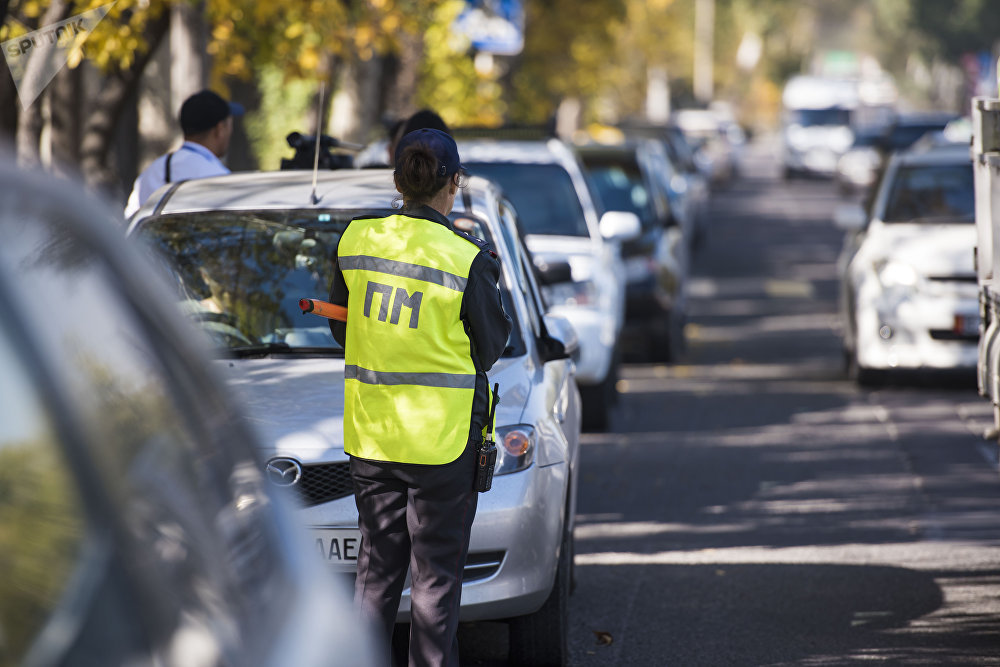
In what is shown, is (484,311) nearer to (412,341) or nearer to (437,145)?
(412,341)

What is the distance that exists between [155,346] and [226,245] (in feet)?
13.4

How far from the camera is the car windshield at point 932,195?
1271 centimetres

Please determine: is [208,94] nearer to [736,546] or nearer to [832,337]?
[736,546]

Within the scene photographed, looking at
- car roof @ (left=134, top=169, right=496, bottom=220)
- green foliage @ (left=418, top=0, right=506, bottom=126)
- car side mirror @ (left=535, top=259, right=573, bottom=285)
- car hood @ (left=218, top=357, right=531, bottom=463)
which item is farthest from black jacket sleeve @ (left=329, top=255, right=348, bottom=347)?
green foliage @ (left=418, top=0, right=506, bottom=126)

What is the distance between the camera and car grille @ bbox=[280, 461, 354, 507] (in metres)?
5.14

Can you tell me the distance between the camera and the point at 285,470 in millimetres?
5137

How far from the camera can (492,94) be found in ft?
72.0

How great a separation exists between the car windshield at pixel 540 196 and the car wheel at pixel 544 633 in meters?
5.99

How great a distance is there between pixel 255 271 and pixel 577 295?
198 inches

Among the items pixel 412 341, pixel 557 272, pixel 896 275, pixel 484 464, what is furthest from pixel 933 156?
pixel 412 341

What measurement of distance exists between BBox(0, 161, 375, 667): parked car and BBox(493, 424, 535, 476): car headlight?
2939 millimetres

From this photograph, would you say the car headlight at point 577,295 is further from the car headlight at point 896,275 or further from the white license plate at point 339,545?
the white license plate at point 339,545

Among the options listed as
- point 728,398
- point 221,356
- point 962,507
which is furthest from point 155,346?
point 728,398

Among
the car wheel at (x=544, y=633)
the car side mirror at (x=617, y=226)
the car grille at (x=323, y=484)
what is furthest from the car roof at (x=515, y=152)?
the car grille at (x=323, y=484)
